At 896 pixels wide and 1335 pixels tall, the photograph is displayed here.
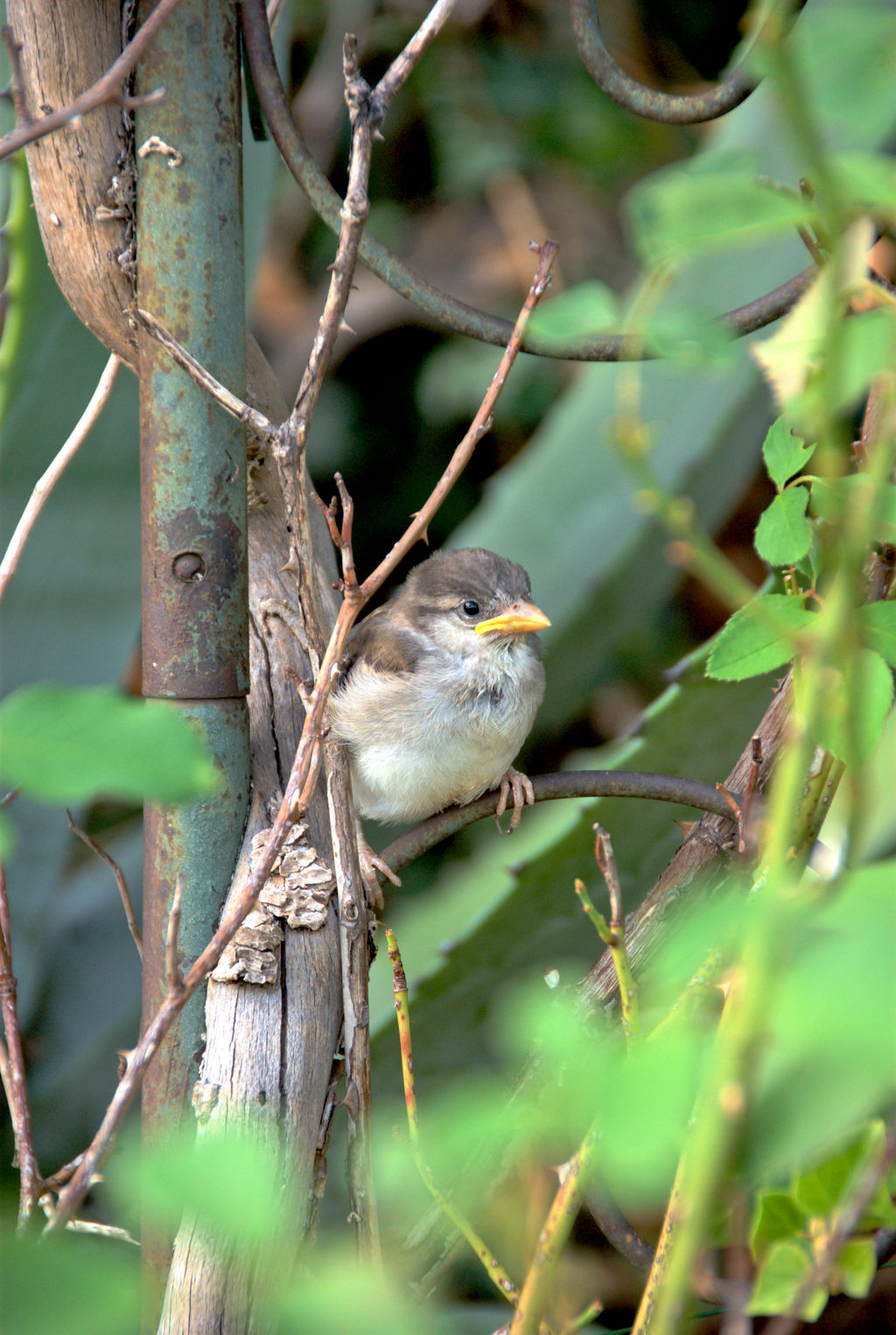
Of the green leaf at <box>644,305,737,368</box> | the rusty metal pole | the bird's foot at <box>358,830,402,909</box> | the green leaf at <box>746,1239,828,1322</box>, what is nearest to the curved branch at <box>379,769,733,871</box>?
the bird's foot at <box>358,830,402,909</box>

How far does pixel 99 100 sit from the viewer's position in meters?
0.94

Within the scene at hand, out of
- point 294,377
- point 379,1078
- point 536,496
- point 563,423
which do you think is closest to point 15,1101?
point 379,1078

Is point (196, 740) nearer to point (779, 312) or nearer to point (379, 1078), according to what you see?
point (779, 312)

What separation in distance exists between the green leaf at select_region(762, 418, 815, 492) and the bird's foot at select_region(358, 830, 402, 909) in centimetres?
70

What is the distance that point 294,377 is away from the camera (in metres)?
4.32

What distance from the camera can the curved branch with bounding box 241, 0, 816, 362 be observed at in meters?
1.21

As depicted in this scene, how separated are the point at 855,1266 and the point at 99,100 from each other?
1.05 meters

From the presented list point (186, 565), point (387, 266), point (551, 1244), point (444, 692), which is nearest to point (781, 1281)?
point (551, 1244)

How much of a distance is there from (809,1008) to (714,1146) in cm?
11

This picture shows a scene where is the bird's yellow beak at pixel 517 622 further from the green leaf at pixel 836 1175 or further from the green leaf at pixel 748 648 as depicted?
the green leaf at pixel 836 1175

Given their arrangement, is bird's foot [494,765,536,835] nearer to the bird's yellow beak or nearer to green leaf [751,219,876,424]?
the bird's yellow beak

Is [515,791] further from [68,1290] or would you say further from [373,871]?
[68,1290]

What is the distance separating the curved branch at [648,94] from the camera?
1199 millimetres

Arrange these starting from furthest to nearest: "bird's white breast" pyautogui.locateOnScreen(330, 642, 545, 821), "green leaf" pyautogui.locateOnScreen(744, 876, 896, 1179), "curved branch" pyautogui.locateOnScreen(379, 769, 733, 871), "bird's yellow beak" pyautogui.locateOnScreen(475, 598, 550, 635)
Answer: "bird's yellow beak" pyautogui.locateOnScreen(475, 598, 550, 635)
"bird's white breast" pyautogui.locateOnScreen(330, 642, 545, 821)
"curved branch" pyautogui.locateOnScreen(379, 769, 733, 871)
"green leaf" pyautogui.locateOnScreen(744, 876, 896, 1179)
